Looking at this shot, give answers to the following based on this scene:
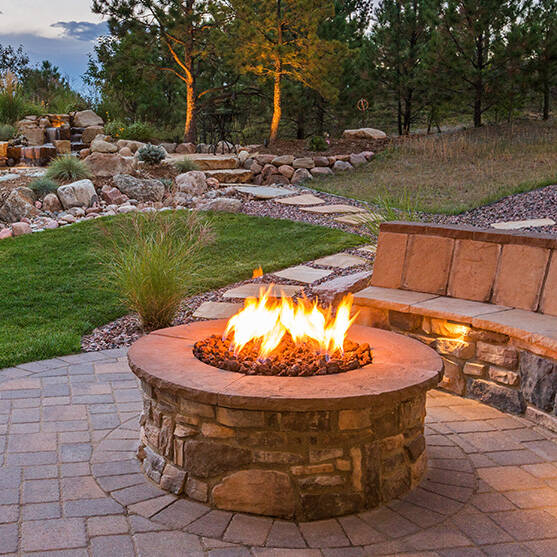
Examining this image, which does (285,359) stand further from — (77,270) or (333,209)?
(333,209)

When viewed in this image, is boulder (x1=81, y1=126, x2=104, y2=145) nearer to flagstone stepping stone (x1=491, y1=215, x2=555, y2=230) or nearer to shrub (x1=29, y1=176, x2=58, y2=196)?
shrub (x1=29, y1=176, x2=58, y2=196)

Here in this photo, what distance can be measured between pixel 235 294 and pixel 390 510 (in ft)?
11.4

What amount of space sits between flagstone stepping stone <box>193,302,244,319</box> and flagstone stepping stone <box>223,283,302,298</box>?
188 millimetres

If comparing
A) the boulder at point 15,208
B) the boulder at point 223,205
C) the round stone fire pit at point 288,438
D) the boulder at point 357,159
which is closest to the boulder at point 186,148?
the boulder at point 357,159

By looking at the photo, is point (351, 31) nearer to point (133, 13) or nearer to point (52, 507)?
point (133, 13)

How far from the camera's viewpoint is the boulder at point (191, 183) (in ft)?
32.6

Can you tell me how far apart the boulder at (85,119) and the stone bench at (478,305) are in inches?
521

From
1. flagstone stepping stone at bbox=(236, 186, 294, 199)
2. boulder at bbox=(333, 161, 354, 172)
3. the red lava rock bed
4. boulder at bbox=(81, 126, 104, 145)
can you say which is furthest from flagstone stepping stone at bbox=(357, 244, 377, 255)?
boulder at bbox=(81, 126, 104, 145)

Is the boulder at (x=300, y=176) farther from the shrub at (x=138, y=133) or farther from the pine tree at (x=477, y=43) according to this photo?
the shrub at (x=138, y=133)

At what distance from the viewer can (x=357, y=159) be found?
1280 centimetres

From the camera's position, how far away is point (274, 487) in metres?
2.30

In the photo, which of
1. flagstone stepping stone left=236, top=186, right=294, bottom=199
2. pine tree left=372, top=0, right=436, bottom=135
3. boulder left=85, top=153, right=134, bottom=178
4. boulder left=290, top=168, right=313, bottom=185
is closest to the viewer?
flagstone stepping stone left=236, top=186, right=294, bottom=199

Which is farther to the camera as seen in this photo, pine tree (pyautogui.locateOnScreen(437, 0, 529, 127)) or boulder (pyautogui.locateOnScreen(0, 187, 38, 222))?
pine tree (pyautogui.locateOnScreen(437, 0, 529, 127))

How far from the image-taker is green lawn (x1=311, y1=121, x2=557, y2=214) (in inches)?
363
